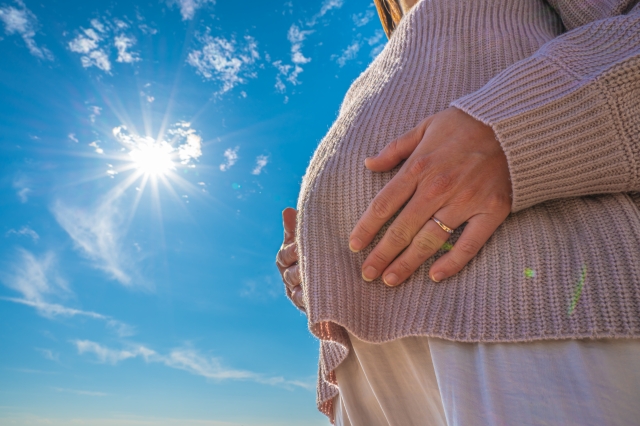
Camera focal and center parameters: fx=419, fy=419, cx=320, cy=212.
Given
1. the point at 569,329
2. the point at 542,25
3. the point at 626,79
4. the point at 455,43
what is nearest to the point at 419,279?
the point at 569,329

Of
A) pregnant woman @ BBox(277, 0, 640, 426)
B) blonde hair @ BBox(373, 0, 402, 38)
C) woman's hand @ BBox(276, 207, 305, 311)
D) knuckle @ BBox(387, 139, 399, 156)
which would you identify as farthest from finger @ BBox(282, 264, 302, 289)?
blonde hair @ BBox(373, 0, 402, 38)

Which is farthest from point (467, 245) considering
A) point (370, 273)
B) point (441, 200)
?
point (370, 273)

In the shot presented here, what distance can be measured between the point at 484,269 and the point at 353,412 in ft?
1.81

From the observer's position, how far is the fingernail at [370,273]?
3.00 feet

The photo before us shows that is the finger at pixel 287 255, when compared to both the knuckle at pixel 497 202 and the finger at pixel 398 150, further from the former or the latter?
the knuckle at pixel 497 202

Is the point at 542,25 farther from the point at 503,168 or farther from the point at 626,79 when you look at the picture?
the point at 503,168

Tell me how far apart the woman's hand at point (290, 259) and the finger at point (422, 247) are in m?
0.36

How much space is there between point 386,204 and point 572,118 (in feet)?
1.32

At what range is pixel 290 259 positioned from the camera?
124 cm

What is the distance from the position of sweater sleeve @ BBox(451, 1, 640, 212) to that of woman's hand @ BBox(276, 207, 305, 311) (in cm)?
58

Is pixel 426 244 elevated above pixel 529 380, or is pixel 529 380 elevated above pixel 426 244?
pixel 426 244

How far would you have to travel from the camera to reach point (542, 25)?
4.14 ft

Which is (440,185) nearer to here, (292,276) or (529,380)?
(529,380)

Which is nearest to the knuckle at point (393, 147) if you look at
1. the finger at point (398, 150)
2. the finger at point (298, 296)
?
the finger at point (398, 150)
